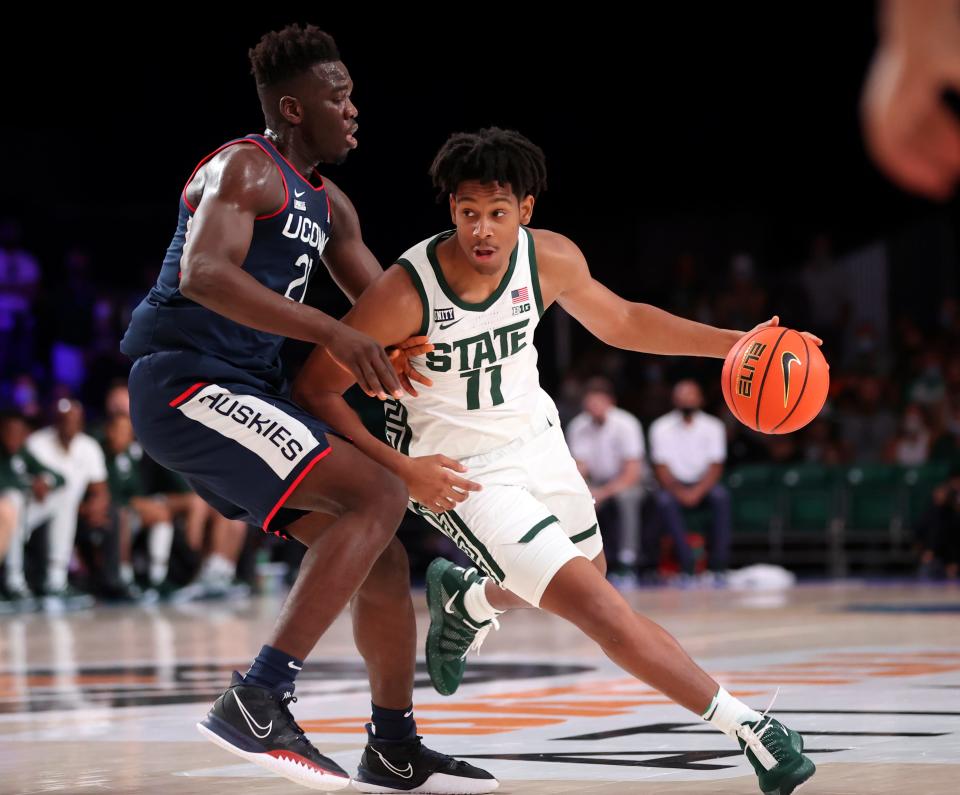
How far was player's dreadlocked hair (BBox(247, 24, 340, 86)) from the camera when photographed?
3.79 m

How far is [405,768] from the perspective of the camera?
12.5 feet

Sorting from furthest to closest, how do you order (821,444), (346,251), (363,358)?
(821,444)
(346,251)
(363,358)

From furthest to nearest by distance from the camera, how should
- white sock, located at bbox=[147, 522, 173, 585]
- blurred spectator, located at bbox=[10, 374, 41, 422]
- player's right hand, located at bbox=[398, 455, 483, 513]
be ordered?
blurred spectator, located at bbox=[10, 374, 41, 422] → white sock, located at bbox=[147, 522, 173, 585] → player's right hand, located at bbox=[398, 455, 483, 513]

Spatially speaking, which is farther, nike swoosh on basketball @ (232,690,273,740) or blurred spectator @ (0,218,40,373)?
blurred spectator @ (0,218,40,373)

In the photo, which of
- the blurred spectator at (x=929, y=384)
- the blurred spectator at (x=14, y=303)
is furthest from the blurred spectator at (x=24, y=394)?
the blurred spectator at (x=929, y=384)

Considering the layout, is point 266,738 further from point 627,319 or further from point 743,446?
point 743,446

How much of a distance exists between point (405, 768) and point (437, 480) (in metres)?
0.74

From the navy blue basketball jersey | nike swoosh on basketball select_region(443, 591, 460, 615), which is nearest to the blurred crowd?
nike swoosh on basketball select_region(443, 591, 460, 615)

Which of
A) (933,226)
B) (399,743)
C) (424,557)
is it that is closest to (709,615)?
(424,557)

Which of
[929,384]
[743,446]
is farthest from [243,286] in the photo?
[929,384]

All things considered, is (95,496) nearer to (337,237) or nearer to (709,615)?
(709,615)

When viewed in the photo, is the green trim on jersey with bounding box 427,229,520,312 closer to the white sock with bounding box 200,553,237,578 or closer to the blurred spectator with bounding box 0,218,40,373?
the white sock with bounding box 200,553,237,578

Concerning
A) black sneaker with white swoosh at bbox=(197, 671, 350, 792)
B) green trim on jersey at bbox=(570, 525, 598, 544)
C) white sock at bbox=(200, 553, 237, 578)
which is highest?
green trim on jersey at bbox=(570, 525, 598, 544)

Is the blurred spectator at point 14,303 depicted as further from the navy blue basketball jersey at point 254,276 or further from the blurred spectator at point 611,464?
the navy blue basketball jersey at point 254,276
